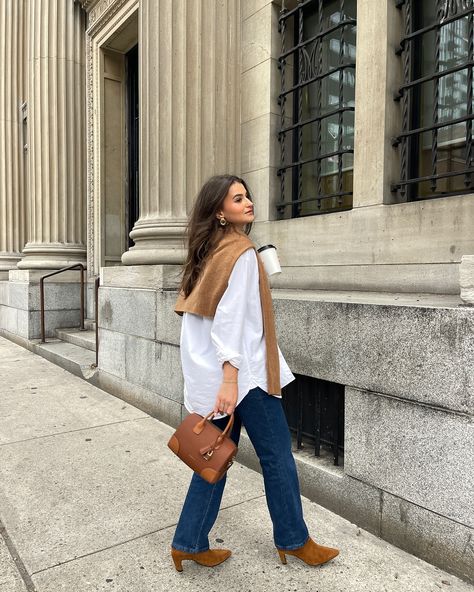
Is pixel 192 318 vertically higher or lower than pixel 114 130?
lower

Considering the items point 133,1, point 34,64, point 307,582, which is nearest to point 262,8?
point 133,1

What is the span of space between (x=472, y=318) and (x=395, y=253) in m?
1.58

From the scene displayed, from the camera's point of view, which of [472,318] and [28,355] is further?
[28,355]

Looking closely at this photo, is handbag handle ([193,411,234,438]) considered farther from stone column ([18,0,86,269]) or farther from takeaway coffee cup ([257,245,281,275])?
stone column ([18,0,86,269])

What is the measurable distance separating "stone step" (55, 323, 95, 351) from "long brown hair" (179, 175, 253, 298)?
581cm

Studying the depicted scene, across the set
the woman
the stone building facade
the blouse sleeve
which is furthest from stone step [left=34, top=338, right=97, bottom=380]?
the blouse sleeve

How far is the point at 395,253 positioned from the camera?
3.96 metres

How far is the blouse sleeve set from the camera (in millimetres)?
2217

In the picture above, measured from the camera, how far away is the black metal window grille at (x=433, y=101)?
12.6ft

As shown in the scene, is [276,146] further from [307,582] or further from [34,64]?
[34,64]

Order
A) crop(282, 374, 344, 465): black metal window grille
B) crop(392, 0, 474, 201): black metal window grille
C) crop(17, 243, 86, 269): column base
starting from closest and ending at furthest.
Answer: crop(282, 374, 344, 465): black metal window grille → crop(392, 0, 474, 201): black metal window grille → crop(17, 243, 86, 269): column base

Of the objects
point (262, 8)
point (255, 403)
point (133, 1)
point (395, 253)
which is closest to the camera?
point (255, 403)

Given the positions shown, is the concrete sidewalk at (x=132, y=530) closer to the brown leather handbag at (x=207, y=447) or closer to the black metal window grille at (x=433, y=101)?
the brown leather handbag at (x=207, y=447)

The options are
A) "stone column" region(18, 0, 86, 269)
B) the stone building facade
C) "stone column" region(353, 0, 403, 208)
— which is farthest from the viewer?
"stone column" region(18, 0, 86, 269)
